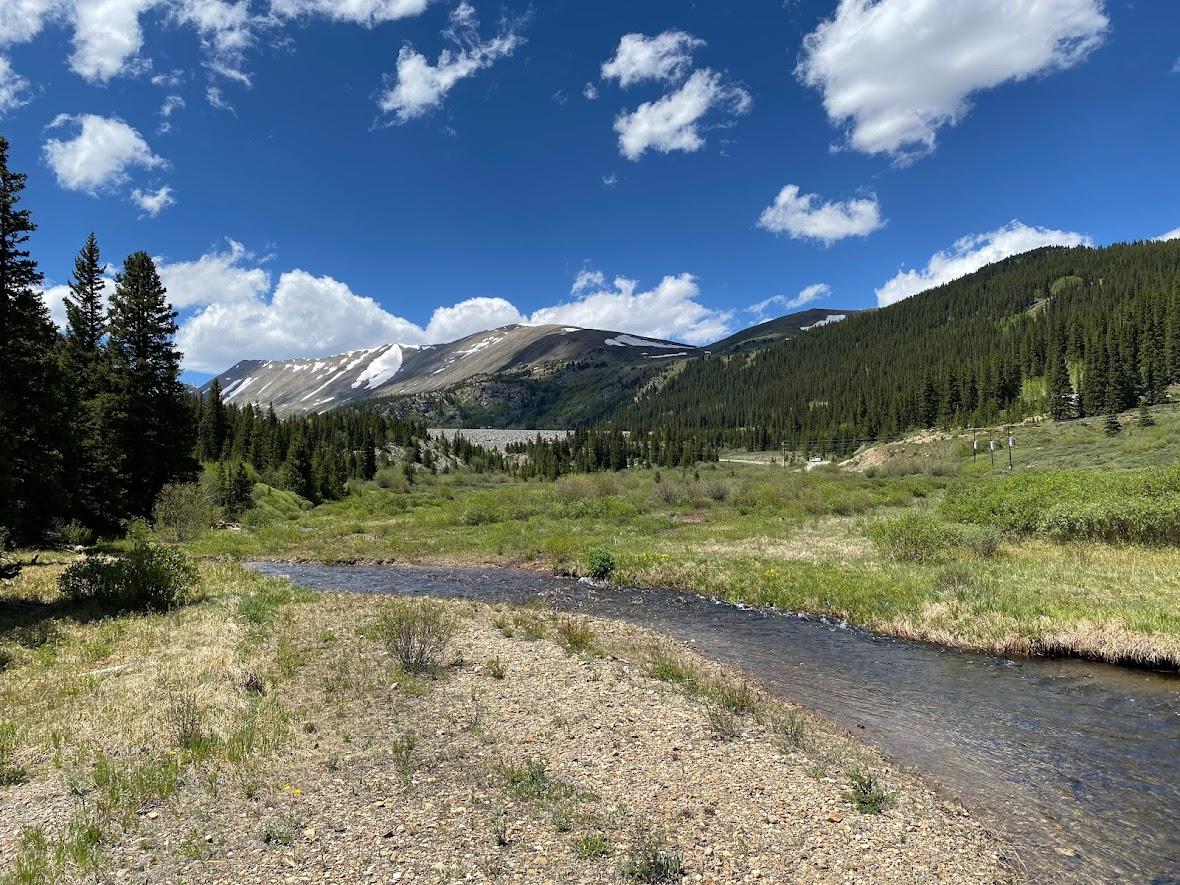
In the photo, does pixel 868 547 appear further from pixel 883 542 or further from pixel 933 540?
pixel 933 540

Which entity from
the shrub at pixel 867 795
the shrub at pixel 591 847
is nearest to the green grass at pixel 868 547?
the shrub at pixel 867 795

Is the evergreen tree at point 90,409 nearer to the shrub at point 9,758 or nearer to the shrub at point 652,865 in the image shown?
the shrub at point 9,758

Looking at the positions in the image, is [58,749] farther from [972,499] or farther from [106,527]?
[972,499]

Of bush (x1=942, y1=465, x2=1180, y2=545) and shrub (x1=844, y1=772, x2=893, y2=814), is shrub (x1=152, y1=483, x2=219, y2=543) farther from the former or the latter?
bush (x1=942, y1=465, x2=1180, y2=545)

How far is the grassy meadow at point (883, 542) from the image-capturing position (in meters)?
17.8

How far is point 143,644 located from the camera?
1602 centimetres

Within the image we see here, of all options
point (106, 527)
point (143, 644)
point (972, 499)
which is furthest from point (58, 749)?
point (972, 499)

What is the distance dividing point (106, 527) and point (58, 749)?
1364 inches

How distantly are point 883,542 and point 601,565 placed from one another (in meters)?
14.0

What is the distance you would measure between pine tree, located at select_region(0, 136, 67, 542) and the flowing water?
21.3 metres

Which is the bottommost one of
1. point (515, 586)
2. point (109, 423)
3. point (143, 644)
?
point (515, 586)

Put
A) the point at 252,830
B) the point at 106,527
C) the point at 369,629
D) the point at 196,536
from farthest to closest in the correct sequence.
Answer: the point at 196,536 < the point at 106,527 < the point at 369,629 < the point at 252,830

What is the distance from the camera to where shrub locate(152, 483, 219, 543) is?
40312mm

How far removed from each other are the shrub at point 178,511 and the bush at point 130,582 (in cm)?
→ 2133
